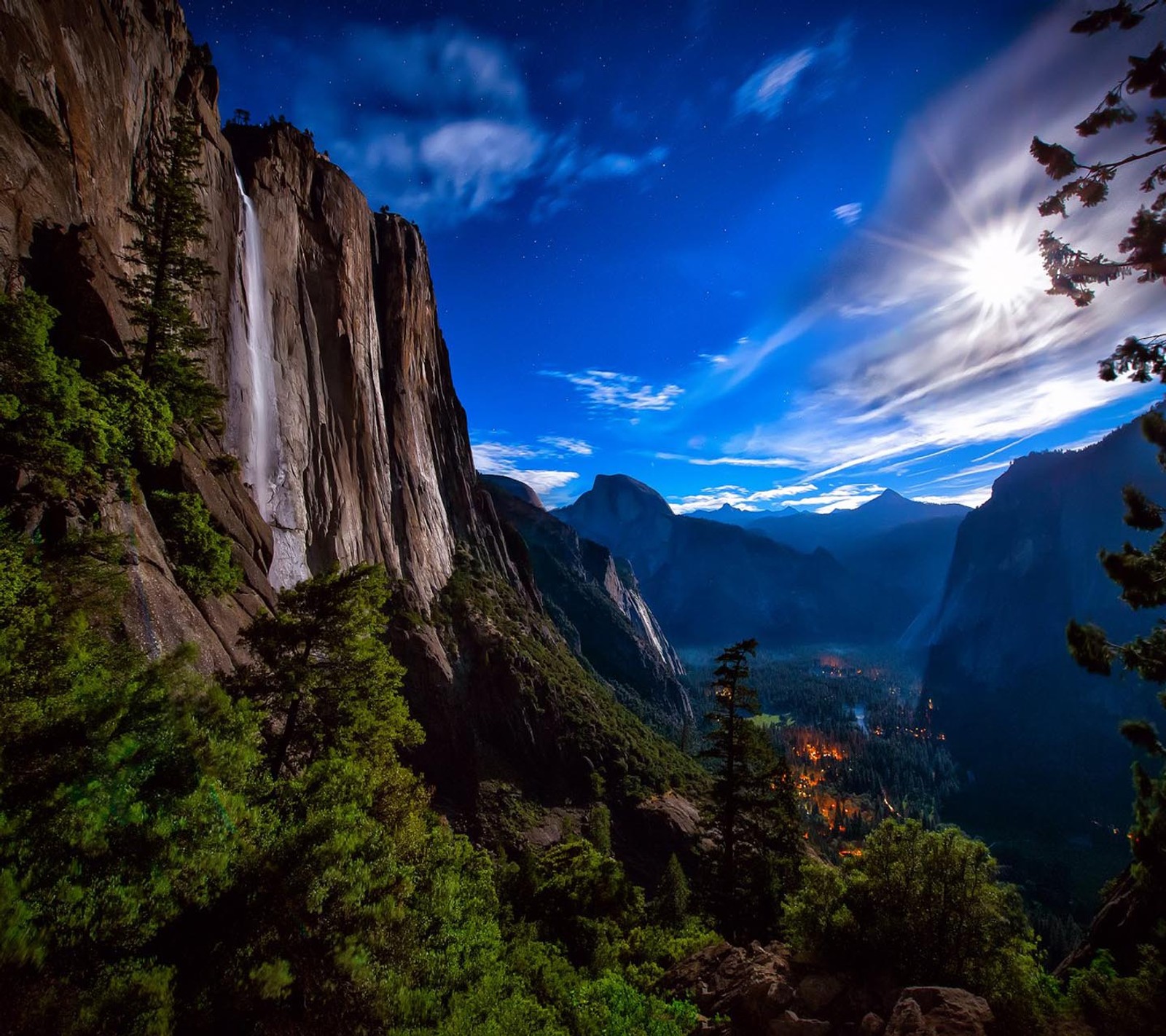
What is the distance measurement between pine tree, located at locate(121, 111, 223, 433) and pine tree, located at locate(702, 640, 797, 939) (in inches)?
978

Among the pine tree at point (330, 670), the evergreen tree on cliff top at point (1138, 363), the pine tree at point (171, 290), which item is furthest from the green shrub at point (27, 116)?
the evergreen tree on cliff top at point (1138, 363)

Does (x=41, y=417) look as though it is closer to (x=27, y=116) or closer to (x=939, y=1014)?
(x=27, y=116)

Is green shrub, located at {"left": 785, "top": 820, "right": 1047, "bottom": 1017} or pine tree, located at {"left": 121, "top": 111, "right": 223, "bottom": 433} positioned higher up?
pine tree, located at {"left": 121, "top": 111, "right": 223, "bottom": 433}

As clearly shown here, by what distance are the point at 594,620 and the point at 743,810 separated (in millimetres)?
A: 123000

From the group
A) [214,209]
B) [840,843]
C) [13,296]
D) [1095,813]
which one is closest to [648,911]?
[13,296]

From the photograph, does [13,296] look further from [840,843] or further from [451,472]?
[840,843]

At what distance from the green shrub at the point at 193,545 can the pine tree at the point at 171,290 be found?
14.7ft

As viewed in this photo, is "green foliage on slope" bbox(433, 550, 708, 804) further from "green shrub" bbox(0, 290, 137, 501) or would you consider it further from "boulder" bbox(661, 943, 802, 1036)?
"green shrub" bbox(0, 290, 137, 501)

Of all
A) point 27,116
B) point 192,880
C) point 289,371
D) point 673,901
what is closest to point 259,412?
point 289,371

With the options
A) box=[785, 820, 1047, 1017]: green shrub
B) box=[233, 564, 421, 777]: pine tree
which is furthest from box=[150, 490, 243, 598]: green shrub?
box=[785, 820, 1047, 1017]: green shrub

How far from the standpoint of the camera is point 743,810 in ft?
71.6

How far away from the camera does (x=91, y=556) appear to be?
1185cm

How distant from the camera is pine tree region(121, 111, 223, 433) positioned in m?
19.0

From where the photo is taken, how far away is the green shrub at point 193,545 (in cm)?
1667
